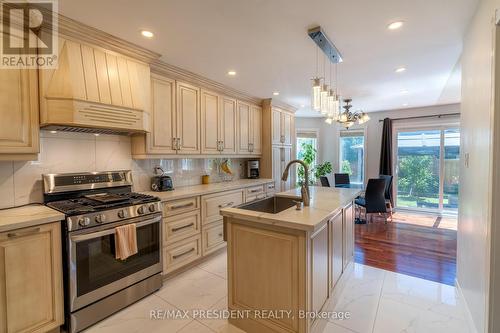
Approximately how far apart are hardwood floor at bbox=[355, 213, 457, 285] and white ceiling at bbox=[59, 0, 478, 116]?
2.47 meters

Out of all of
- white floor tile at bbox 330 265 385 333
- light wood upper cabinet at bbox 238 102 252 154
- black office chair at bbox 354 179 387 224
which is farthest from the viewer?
black office chair at bbox 354 179 387 224

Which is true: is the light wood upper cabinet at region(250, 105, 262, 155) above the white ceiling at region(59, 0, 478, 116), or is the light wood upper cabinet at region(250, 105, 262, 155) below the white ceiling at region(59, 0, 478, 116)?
below

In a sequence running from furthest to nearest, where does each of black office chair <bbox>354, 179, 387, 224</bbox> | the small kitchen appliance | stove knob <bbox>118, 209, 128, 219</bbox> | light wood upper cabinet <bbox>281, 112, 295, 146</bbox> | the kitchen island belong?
1. light wood upper cabinet <bbox>281, 112, 295, 146</bbox>
2. the small kitchen appliance
3. black office chair <bbox>354, 179, 387, 224</bbox>
4. stove knob <bbox>118, 209, 128, 219</bbox>
5. the kitchen island

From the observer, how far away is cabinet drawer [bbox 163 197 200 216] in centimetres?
263

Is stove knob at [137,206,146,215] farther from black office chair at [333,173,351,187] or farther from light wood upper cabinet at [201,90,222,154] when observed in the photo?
black office chair at [333,173,351,187]

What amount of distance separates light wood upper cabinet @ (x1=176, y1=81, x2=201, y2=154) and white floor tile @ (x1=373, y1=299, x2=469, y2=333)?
275cm

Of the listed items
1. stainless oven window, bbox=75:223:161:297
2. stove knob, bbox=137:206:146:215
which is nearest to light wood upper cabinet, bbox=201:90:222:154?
stove knob, bbox=137:206:146:215

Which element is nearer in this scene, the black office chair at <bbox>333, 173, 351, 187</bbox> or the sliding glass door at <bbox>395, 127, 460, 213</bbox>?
the sliding glass door at <bbox>395, 127, 460, 213</bbox>

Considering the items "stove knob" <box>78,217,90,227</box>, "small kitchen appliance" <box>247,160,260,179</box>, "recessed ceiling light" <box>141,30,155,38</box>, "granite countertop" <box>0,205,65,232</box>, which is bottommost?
"stove knob" <box>78,217,90,227</box>

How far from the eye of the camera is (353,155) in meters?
6.60

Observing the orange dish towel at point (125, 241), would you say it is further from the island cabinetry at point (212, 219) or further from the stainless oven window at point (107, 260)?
the island cabinetry at point (212, 219)

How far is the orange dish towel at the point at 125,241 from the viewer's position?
2098 mm

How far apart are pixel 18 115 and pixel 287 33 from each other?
2.31 meters

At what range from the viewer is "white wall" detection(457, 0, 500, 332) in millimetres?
1530
